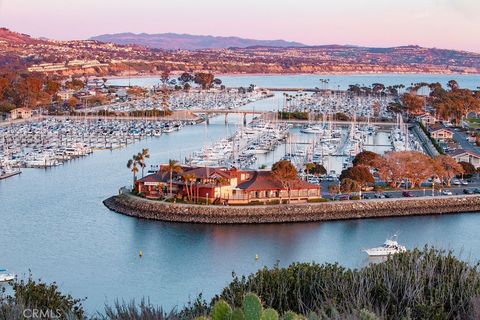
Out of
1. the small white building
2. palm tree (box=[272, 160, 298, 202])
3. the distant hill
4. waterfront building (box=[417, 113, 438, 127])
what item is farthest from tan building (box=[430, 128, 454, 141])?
the distant hill

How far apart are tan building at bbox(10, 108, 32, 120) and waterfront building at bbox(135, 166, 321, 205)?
18.5 meters

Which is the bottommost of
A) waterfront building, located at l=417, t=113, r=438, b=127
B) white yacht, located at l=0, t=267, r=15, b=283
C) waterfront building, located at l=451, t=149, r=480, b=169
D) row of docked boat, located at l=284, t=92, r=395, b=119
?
row of docked boat, located at l=284, t=92, r=395, b=119

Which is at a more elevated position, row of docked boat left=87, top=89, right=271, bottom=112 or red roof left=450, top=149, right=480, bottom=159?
red roof left=450, top=149, right=480, bottom=159

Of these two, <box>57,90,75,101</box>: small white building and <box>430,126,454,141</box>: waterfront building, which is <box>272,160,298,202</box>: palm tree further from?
<box>57,90,75,101</box>: small white building

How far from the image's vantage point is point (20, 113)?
111 feet

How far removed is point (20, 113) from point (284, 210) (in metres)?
21.3

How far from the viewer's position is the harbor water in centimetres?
1138

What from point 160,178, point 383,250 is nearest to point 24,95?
point 160,178

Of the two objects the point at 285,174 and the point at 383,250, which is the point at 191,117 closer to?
the point at 285,174

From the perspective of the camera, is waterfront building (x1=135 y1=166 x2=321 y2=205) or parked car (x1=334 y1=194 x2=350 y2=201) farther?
parked car (x1=334 y1=194 x2=350 y2=201)

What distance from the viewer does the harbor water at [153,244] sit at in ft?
37.3

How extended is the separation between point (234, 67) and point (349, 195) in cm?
7982

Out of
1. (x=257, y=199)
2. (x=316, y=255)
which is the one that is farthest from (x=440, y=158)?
(x=316, y=255)

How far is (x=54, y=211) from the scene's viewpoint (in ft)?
53.0
